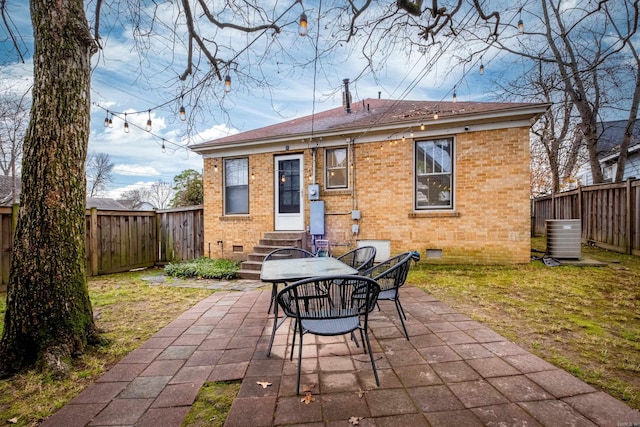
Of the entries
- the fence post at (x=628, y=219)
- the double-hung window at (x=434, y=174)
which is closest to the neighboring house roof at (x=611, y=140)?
the fence post at (x=628, y=219)

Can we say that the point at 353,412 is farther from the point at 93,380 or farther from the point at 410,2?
the point at 410,2

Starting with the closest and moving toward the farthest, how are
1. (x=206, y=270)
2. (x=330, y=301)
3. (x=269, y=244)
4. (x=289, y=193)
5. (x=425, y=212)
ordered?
(x=330, y=301)
(x=206, y=270)
(x=425, y=212)
(x=269, y=244)
(x=289, y=193)

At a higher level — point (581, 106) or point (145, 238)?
point (581, 106)

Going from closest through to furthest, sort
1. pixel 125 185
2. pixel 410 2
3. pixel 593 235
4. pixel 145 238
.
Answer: pixel 410 2 → pixel 145 238 → pixel 593 235 → pixel 125 185

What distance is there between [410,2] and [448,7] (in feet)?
3.59

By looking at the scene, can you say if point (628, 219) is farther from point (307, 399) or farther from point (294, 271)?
point (307, 399)

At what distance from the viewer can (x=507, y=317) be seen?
351 centimetres

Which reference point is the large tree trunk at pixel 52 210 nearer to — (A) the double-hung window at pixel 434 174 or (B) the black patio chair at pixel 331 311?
(B) the black patio chair at pixel 331 311

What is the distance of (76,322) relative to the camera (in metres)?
2.64

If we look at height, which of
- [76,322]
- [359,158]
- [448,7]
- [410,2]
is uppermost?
[448,7]

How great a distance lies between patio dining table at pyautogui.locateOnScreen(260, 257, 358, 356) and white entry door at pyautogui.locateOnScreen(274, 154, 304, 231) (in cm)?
448

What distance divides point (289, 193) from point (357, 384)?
652 centimetres

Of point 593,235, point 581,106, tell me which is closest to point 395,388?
point 593,235

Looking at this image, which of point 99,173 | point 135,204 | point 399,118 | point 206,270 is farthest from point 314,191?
point 135,204
